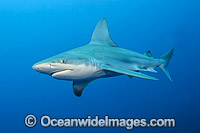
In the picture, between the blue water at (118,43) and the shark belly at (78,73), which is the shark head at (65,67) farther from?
the blue water at (118,43)

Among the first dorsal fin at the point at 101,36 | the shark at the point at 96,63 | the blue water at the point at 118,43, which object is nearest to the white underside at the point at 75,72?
the shark at the point at 96,63

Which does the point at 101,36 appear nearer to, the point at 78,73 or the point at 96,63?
the point at 96,63

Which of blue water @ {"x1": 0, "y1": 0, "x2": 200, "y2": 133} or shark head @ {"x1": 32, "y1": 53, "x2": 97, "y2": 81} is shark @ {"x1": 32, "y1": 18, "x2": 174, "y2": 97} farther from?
blue water @ {"x1": 0, "y1": 0, "x2": 200, "y2": 133}

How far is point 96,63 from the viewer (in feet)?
10.9

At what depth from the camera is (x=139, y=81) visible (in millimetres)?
17156

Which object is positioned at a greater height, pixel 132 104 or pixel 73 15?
pixel 73 15

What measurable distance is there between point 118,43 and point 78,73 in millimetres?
17130

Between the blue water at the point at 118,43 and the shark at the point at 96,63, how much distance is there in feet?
32.8

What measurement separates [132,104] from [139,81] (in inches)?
96.5

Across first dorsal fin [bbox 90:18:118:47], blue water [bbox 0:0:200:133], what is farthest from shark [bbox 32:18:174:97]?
blue water [bbox 0:0:200:133]

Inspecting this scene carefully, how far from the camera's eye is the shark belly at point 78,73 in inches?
107

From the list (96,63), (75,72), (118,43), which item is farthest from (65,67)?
(118,43)
